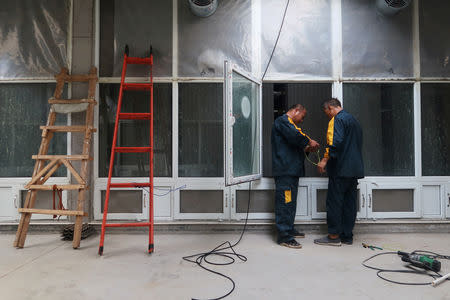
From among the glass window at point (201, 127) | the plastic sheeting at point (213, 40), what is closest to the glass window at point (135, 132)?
the glass window at point (201, 127)

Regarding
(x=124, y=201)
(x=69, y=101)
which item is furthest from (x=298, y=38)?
(x=124, y=201)

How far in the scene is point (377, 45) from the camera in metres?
3.59

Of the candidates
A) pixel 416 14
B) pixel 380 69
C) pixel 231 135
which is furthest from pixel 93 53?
pixel 416 14

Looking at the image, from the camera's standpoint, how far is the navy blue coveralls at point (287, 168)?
3043 mm

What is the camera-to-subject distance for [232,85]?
2.90 meters

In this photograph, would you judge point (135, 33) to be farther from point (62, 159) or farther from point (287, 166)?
point (287, 166)

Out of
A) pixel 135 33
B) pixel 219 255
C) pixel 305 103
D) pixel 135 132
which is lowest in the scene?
pixel 219 255

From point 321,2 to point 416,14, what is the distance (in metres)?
1.17

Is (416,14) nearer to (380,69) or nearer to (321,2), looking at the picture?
(380,69)

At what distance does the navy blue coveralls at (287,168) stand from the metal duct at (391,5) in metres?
1.89

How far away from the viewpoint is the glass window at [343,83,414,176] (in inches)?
141

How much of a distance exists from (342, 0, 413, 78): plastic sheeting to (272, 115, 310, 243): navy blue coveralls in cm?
119

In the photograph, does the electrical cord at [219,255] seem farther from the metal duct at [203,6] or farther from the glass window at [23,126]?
the metal duct at [203,6]

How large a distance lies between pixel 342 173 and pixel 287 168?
555 millimetres
